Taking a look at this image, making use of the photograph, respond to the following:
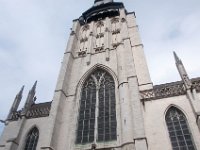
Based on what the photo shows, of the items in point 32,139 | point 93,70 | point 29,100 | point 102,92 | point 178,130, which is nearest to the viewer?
point 178,130

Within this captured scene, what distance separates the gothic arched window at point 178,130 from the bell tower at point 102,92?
5.13 ft

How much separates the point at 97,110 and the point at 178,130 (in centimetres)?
499

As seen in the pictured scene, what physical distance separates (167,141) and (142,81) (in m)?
5.09

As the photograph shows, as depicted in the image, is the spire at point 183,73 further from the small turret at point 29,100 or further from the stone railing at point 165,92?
the small turret at point 29,100

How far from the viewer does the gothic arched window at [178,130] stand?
10953 mm

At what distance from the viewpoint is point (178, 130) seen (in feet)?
38.0

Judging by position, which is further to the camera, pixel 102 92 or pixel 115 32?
pixel 115 32

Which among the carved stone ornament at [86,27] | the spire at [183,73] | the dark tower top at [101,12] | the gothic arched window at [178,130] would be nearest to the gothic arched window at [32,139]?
the gothic arched window at [178,130]

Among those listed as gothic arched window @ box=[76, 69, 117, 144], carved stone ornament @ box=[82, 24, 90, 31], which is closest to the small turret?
gothic arched window @ box=[76, 69, 117, 144]

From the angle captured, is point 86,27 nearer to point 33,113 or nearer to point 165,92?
point 33,113

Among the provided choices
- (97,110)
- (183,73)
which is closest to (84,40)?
(97,110)

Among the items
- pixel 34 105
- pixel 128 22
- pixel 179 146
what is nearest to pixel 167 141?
pixel 179 146

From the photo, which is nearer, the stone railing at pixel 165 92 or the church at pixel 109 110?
the church at pixel 109 110

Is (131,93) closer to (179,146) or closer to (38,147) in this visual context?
(179,146)
